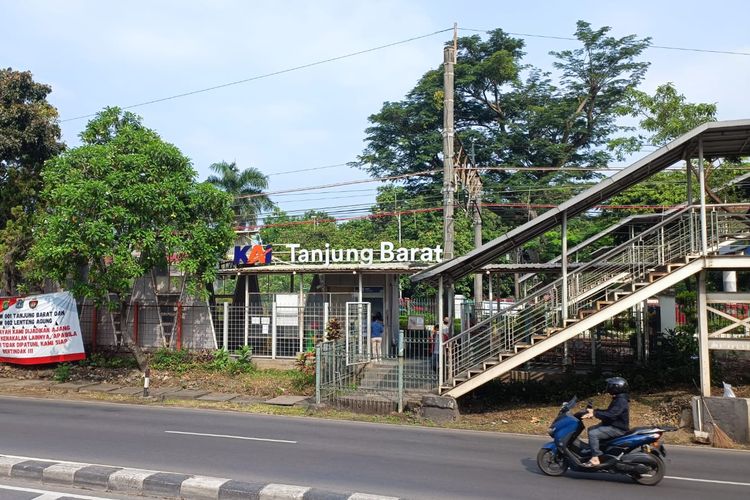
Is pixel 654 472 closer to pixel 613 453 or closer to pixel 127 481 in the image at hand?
pixel 613 453

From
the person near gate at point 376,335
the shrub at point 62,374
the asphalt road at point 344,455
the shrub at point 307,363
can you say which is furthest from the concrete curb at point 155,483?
the shrub at point 62,374

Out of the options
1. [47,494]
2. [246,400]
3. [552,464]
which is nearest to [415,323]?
[246,400]

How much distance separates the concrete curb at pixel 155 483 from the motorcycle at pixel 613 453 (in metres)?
2.98

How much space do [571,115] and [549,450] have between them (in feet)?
109

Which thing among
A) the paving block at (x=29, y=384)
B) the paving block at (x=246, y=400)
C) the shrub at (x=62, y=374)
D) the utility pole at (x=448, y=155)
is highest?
the utility pole at (x=448, y=155)

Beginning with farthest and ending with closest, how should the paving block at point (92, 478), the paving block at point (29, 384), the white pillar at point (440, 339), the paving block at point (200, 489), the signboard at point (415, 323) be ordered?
the signboard at point (415, 323) < the paving block at point (29, 384) < the white pillar at point (440, 339) < the paving block at point (92, 478) < the paving block at point (200, 489)

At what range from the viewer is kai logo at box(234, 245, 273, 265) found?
64.6 feet

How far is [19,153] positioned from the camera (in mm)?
21391

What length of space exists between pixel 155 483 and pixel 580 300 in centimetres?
957

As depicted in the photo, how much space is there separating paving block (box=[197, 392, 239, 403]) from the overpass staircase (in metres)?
5.90

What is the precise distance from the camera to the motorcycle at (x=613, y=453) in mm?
8102

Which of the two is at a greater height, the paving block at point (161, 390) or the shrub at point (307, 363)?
the shrub at point (307, 363)

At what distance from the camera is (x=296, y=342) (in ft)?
65.1

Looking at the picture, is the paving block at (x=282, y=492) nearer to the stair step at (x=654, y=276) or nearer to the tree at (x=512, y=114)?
the stair step at (x=654, y=276)
